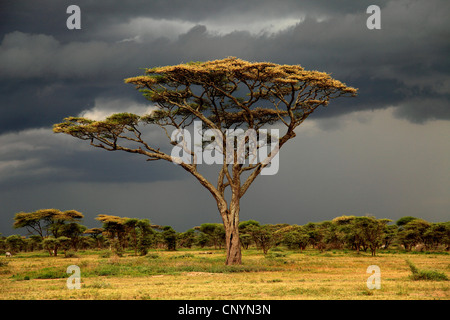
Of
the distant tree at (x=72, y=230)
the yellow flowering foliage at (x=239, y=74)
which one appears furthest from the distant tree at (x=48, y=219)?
the yellow flowering foliage at (x=239, y=74)

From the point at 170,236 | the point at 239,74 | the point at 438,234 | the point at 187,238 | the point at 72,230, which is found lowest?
the point at 187,238

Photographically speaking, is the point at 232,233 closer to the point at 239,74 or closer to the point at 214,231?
the point at 239,74

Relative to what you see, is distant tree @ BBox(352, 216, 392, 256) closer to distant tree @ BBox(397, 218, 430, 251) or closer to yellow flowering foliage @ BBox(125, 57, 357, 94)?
distant tree @ BBox(397, 218, 430, 251)

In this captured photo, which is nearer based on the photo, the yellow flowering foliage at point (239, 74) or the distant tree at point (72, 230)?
the yellow flowering foliage at point (239, 74)

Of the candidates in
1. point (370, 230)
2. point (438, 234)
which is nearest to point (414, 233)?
point (438, 234)

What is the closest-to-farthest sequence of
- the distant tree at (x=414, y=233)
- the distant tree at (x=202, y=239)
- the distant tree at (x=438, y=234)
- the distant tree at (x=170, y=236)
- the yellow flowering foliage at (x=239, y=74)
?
1. the yellow flowering foliage at (x=239, y=74)
2. the distant tree at (x=438, y=234)
3. the distant tree at (x=414, y=233)
4. the distant tree at (x=170, y=236)
5. the distant tree at (x=202, y=239)

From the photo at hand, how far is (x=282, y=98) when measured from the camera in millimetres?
28219

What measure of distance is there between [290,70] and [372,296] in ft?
52.1

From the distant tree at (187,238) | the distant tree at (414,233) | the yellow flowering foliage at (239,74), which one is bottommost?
the distant tree at (187,238)

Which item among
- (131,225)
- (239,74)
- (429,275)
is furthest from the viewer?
(131,225)

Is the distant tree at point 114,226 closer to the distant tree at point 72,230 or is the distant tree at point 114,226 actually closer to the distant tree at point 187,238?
the distant tree at point 72,230
